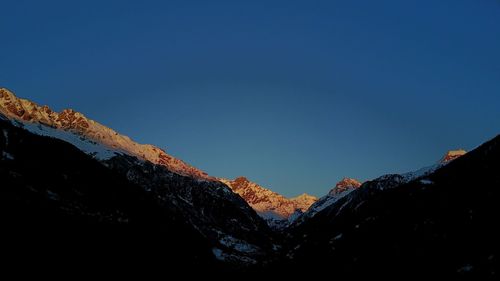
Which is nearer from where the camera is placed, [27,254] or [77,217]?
[27,254]

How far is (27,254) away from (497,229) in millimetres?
110289

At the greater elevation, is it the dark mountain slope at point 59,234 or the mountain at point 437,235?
the dark mountain slope at point 59,234

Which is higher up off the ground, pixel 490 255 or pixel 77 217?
pixel 77 217

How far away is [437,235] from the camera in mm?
137750

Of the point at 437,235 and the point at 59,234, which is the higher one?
the point at 59,234

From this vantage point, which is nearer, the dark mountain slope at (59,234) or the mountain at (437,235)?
the mountain at (437,235)

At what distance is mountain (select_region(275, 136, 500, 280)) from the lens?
117m

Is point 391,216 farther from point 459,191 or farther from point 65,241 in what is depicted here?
point 65,241

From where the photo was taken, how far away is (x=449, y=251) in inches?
4875

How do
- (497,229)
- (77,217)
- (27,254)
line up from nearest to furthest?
(497,229) → (27,254) → (77,217)

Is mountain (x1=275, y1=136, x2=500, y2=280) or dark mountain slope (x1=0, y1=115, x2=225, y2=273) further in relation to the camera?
dark mountain slope (x1=0, y1=115, x2=225, y2=273)

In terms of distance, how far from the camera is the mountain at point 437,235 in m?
117

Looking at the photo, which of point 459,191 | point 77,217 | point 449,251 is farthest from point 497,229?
point 77,217

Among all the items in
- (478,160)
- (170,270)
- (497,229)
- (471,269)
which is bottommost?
(471,269)
